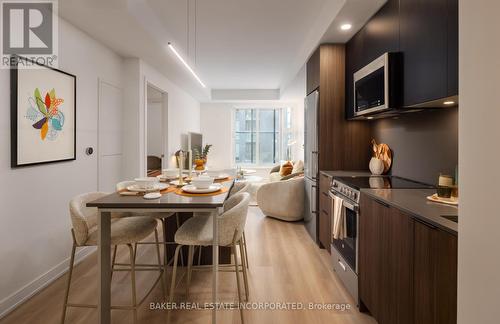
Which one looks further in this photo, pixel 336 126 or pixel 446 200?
pixel 336 126

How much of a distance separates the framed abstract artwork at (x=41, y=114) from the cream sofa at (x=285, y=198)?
2873 mm

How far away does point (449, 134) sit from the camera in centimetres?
217

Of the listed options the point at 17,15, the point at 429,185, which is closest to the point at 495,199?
the point at 429,185

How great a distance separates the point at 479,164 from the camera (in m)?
0.83

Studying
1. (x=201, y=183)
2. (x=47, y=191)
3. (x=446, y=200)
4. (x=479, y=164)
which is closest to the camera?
(x=479, y=164)

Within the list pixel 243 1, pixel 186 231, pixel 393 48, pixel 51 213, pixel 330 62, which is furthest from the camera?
pixel 330 62

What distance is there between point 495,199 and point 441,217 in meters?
0.65

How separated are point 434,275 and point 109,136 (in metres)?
3.69

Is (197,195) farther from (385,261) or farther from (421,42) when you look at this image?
(421,42)

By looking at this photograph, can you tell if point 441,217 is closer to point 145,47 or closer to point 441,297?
point 441,297

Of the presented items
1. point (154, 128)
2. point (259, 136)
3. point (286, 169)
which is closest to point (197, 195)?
point (286, 169)

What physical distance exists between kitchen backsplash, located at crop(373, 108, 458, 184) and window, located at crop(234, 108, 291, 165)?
18.1 ft

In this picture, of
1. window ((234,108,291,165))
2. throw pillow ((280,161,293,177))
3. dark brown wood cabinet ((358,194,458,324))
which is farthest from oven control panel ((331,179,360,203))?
window ((234,108,291,165))

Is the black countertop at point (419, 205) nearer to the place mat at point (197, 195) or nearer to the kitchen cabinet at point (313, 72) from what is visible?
the place mat at point (197, 195)
